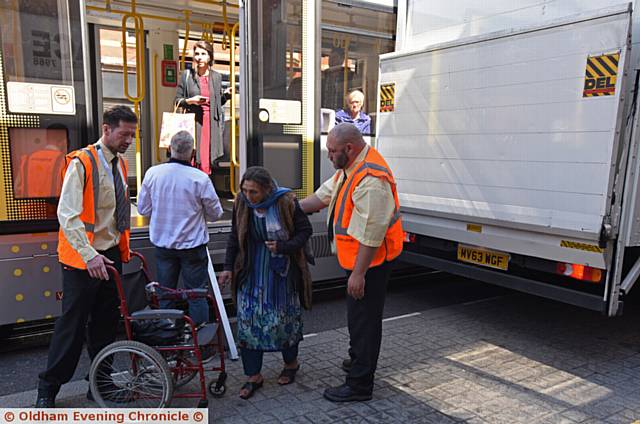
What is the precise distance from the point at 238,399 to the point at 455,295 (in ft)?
10.5

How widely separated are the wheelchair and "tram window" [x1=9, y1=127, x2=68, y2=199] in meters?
1.09

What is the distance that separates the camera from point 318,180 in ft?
16.2

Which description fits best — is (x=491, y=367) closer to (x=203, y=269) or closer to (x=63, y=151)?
(x=203, y=269)

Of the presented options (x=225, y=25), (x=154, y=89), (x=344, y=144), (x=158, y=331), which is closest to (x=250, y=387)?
(x=158, y=331)

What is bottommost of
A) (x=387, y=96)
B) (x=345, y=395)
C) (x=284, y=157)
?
(x=345, y=395)

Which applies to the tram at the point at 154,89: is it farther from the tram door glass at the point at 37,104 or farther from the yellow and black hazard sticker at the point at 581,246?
the yellow and black hazard sticker at the point at 581,246

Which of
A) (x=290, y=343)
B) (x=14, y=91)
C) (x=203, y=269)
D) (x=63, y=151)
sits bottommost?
(x=290, y=343)

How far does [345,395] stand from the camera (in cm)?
325

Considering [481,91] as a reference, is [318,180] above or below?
below

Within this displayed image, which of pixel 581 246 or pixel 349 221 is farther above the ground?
pixel 349 221

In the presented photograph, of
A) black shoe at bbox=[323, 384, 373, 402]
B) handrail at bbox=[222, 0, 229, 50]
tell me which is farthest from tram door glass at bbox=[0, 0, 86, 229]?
handrail at bbox=[222, 0, 229, 50]

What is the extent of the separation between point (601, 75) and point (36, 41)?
12.0 ft

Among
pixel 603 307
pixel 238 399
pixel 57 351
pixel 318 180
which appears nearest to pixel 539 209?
pixel 603 307

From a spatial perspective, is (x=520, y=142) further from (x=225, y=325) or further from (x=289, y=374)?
(x=225, y=325)
